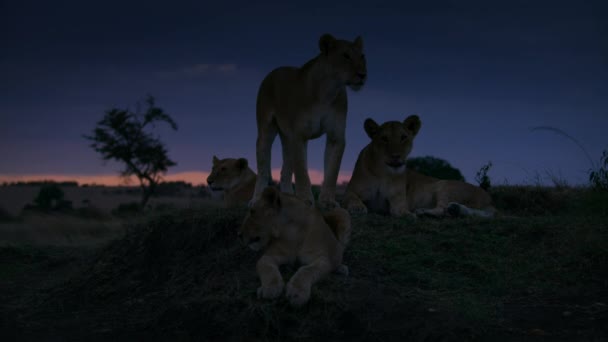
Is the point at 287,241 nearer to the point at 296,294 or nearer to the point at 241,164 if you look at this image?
the point at 296,294

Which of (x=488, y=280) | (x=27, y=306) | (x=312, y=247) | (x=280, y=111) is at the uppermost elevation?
(x=280, y=111)

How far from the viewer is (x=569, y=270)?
23.0ft

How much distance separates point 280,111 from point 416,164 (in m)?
13.7

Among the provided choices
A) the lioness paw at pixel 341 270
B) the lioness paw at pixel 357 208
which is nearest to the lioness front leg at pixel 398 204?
the lioness paw at pixel 357 208

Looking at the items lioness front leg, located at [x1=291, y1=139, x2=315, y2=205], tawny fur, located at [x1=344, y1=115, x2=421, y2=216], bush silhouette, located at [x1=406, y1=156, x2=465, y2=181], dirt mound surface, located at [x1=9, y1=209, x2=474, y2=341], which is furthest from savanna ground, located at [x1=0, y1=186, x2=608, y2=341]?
bush silhouette, located at [x1=406, y1=156, x2=465, y2=181]

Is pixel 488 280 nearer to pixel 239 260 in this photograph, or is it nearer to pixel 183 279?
pixel 239 260

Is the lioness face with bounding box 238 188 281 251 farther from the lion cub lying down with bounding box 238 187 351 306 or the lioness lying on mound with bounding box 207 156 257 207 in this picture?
the lioness lying on mound with bounding box 207 156 257 207

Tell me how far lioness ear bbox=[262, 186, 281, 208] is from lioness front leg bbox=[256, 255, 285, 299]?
492mm

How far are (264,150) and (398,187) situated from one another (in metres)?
2.26

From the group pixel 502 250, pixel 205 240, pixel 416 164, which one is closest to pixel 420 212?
pixel 502 250

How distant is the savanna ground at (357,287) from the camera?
16.6 ft

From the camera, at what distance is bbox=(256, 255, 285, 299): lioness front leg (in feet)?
15.8

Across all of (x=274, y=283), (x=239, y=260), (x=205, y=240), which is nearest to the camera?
(x=274, y=283)

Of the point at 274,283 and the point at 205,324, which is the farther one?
the point at 205,324
